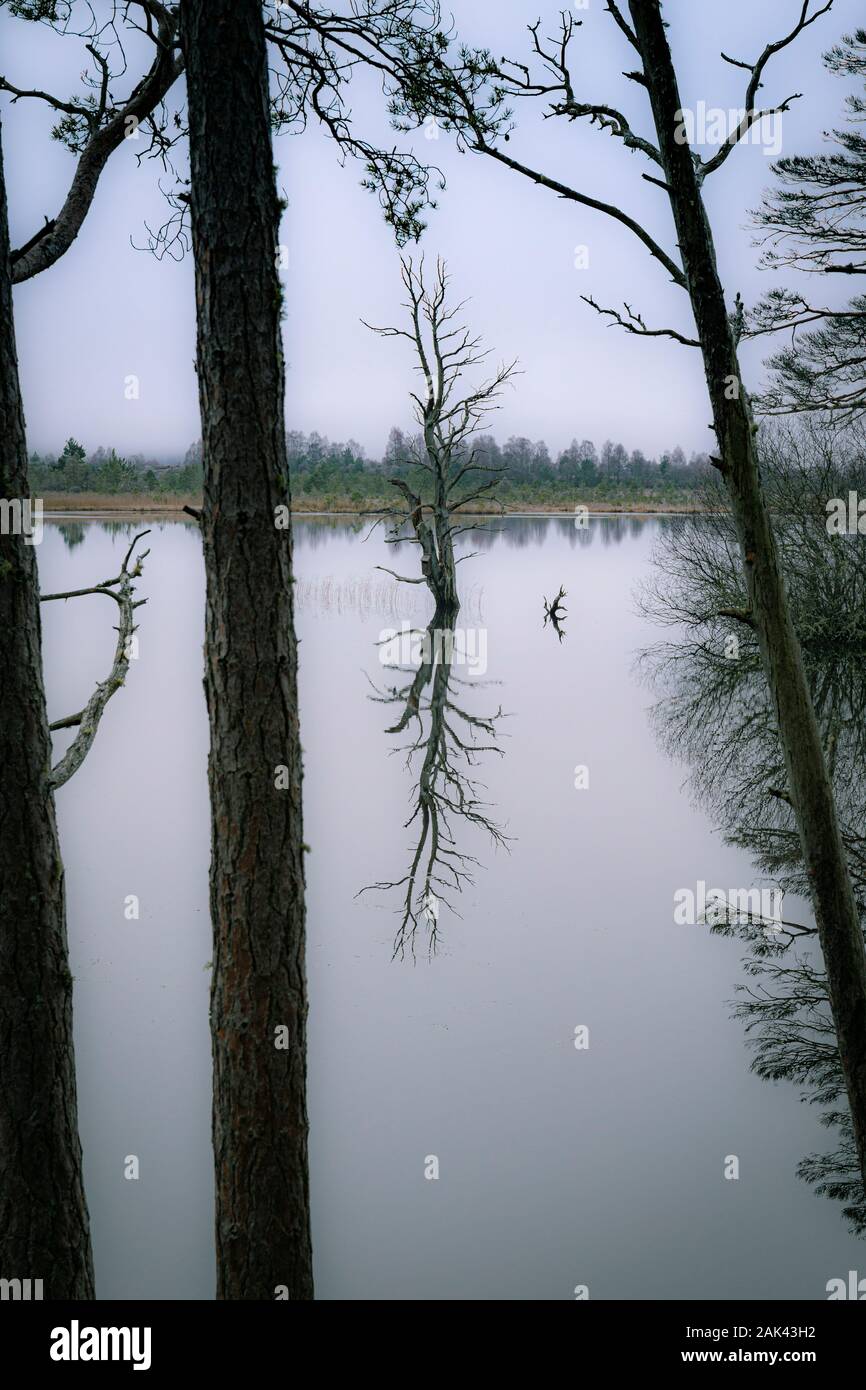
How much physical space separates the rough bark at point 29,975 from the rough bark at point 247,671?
0.38 m

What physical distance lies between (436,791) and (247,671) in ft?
20.9

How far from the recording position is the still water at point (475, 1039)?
415 cm

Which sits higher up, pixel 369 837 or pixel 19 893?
pixel 19 893

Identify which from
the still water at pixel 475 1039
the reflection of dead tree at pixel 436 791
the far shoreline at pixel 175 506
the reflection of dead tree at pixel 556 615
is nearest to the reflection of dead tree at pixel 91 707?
the still water at pixel 475 1039

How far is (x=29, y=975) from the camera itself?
111 inches

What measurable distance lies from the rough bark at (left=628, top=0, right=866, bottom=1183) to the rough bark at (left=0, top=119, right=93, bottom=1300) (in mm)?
2089

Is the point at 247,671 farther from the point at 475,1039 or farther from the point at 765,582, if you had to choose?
the point at 475,1039

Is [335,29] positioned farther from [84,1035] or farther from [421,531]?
[421,531]

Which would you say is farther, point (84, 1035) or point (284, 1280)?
point (84, 1035)
